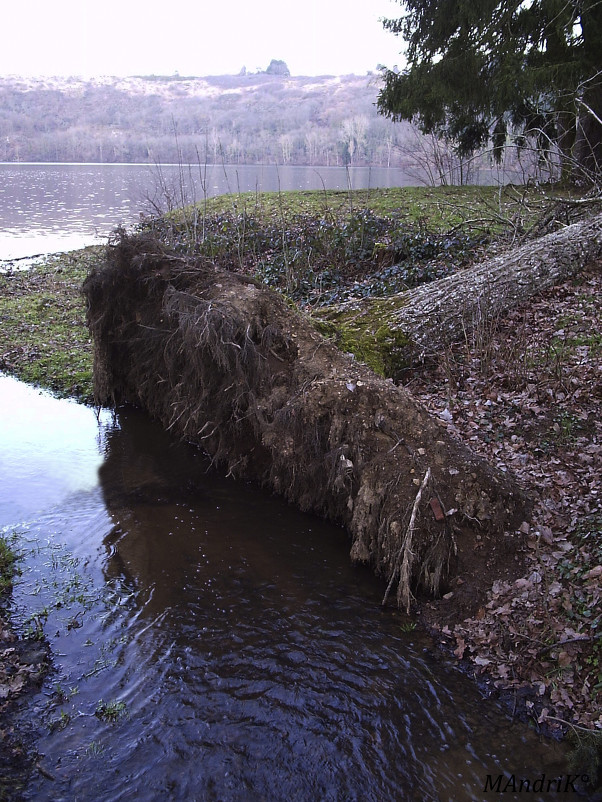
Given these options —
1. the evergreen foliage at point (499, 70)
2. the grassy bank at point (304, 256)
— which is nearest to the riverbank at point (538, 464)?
the grassy bank at point (304, 256)

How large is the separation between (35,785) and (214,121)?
127979mm

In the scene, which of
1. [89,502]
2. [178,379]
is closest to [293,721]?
[89,502]

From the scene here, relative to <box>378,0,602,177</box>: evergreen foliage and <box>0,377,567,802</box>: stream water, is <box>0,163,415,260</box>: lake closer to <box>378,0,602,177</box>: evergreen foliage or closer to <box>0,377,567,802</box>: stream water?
<box>378,0,602,177</box>: evergreen foliage

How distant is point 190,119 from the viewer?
119 m

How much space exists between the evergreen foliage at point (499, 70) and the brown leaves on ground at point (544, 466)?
25.0ft

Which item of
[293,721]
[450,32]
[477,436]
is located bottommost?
[293,721]

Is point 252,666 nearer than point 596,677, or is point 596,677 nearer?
point 596,677

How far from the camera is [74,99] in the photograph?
15638 centimetres

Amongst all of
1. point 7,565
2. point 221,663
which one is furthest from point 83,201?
point 221,663

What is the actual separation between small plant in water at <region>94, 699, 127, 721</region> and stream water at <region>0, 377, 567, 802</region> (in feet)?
0.04

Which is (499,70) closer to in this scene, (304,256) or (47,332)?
(304,256)

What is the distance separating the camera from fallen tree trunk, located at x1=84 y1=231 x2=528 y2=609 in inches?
220

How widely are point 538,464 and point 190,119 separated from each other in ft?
425

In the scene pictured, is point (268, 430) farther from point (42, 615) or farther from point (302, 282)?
point (302, 282)
